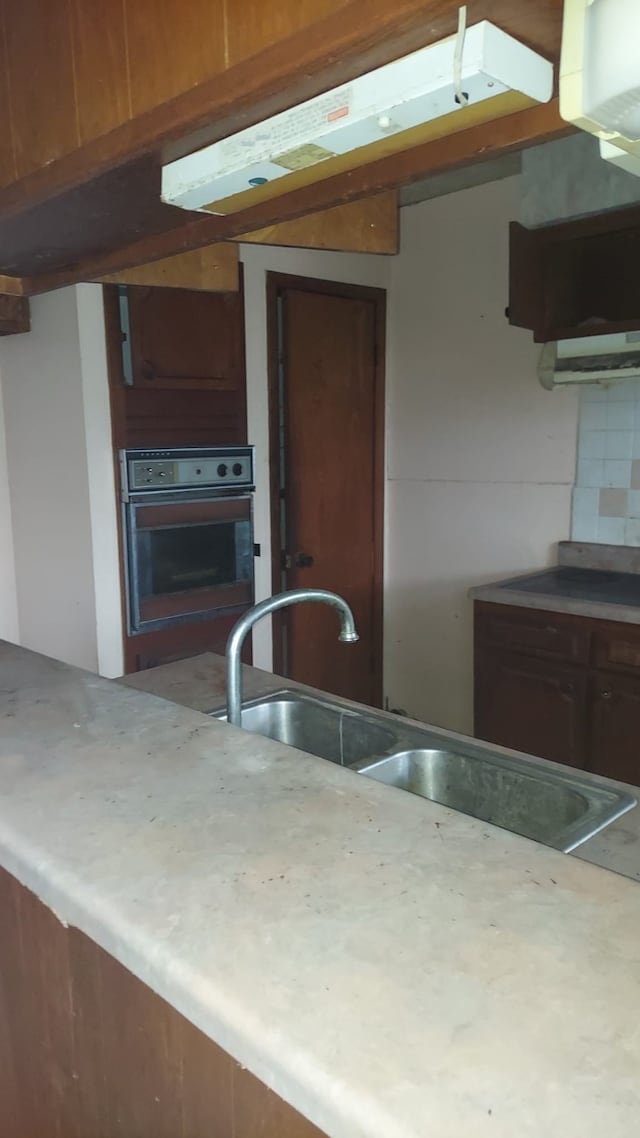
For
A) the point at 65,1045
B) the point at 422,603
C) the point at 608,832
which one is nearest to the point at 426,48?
the point at 608,832

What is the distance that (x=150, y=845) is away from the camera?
2.83 ft

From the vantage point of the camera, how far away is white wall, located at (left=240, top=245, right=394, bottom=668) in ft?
10.5

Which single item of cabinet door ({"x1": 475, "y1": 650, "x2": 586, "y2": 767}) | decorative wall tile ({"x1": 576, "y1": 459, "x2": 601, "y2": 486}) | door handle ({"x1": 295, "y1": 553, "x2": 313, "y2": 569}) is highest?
decorative wall tile ({"x1": 576, "y1": 459, "x2": 601, "y2": 486})

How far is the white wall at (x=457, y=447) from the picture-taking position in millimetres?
3262

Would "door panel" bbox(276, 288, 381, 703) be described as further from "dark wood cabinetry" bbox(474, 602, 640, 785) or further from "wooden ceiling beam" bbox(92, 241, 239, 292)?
"wooden ceiling beam" bbox(92, 241, 239, 292)

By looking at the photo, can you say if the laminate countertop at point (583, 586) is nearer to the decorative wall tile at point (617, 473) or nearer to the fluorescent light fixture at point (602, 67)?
the decorative wall tile at point (617, 473)

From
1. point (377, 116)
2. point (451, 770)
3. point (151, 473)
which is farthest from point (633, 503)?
point (377, 116)

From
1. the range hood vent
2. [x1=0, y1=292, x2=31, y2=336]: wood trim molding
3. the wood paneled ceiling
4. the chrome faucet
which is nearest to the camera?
the wood paneled ceiling

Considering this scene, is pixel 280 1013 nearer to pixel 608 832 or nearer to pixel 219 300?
pixel 608 832

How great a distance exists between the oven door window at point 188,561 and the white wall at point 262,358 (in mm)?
176

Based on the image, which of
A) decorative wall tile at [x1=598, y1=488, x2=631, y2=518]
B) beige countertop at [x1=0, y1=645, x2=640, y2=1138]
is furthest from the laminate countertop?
beige countertop at [x1=0, y1=645, x2=640, y2=1138]

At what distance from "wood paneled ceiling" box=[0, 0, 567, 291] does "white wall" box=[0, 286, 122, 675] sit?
148cm

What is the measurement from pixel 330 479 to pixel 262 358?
0.63 meters

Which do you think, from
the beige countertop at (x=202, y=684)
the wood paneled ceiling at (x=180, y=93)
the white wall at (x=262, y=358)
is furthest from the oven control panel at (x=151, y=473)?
the wood paneled ceiling at (x=180, y=93)
